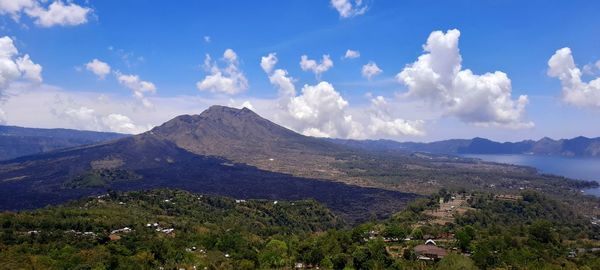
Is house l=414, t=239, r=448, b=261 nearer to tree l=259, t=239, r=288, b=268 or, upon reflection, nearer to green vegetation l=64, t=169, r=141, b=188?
tree l=259, t=239, r=288, b=268

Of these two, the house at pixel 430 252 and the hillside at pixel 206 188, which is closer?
the house at pixel 430 252

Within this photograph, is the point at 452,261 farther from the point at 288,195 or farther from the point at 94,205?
the point at 288,195

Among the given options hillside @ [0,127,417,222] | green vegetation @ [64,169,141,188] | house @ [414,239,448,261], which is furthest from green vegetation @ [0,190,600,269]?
green vegetation @ [64,169,141,188]

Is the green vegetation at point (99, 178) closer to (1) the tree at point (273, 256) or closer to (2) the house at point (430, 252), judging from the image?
(1) the tree at point (273, 256)

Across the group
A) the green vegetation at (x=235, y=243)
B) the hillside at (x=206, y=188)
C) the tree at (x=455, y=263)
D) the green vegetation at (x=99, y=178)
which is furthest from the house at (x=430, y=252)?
the green vegetation at (x=99, y=178)

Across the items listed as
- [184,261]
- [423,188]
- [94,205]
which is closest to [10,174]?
[94,205]

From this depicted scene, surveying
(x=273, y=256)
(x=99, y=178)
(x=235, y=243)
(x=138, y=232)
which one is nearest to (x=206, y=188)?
(x=99, y=178)

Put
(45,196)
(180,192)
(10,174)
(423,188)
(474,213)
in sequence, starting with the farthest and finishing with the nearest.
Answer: (10,174) → (423,188) → (45,196) → (180,192) → (474,213)
